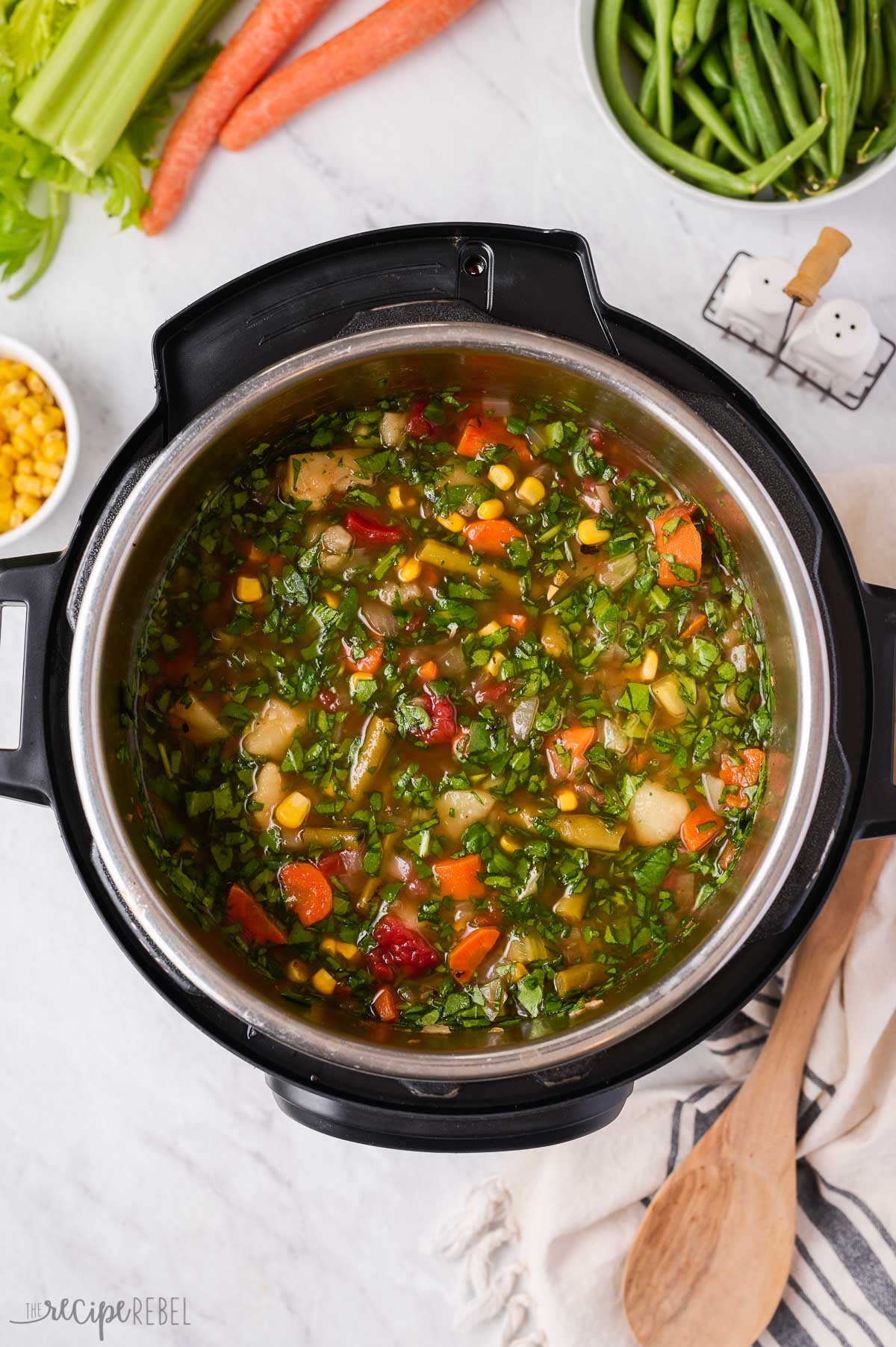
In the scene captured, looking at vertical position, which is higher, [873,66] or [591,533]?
[873,66]

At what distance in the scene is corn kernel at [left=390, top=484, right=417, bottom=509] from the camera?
268cm

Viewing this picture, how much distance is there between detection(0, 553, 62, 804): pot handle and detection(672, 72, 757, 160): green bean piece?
2.13m

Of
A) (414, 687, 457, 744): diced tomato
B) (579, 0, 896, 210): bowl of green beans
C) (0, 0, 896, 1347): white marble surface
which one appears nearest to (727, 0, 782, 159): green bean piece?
(579, 0, 896, 210): bowl of green beans

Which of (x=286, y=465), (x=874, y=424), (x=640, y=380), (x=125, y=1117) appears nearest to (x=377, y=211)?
(x=286, y=465)

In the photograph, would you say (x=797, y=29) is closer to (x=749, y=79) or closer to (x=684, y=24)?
(x=749, y=79)

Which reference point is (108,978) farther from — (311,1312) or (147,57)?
(147,57)

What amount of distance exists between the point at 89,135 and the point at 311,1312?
134 inches

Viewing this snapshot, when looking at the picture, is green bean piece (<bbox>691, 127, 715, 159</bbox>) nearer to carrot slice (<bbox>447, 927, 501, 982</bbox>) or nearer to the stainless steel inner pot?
the stainless steel inner pot

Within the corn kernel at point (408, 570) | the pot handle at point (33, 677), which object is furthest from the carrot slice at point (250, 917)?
the corn kernel at point (408, 570)

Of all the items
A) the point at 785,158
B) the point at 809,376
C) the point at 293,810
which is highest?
the point at 785,158

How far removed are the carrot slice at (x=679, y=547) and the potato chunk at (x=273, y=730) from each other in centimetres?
97

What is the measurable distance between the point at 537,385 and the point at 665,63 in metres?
1.10

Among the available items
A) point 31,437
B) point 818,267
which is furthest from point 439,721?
point 818,267

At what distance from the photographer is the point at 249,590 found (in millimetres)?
2654
